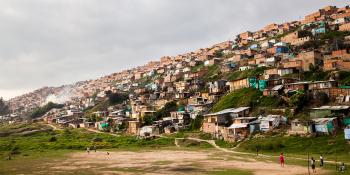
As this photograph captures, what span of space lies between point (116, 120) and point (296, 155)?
65.2 m

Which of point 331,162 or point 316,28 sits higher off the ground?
point 316,28

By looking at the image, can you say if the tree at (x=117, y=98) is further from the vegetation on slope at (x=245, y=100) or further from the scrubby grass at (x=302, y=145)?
the scrubby grass at (x=302, y=145)

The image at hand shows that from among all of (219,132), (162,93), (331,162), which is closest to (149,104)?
(162,93)

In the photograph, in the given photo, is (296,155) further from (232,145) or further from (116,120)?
(116,120)

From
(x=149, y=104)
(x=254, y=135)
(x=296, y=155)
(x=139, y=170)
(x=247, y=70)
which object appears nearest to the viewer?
(x=139, y=170)

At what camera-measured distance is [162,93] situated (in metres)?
115

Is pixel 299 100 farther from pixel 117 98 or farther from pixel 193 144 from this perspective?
pixel 117 98

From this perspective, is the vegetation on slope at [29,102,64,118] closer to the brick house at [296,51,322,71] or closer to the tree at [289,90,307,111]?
the brick house at [296,51,322,71]

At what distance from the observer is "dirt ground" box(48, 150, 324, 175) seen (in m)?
37.8

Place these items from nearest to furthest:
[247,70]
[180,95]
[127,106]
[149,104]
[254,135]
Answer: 1. [254,135]
2. [247,70]
3. [180,95]
4. [149,104]
5. [127,106]

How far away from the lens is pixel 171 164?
44.7 metres

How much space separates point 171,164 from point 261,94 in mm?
32620

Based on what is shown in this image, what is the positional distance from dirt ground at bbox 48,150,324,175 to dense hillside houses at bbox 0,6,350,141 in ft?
42.0

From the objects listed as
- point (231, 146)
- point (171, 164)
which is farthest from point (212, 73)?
point (171, 164)
